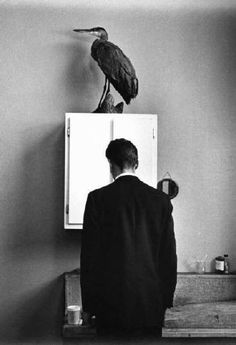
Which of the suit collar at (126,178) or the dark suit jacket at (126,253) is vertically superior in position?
the suit collar at (126,178)

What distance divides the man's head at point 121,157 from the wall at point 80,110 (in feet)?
3.66

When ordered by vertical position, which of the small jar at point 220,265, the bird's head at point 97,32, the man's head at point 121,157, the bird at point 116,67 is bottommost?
the small jar at point 220,265

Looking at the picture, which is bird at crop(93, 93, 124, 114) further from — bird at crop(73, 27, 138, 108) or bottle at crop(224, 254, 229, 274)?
bottle at crop(224, 254, 229, 274)

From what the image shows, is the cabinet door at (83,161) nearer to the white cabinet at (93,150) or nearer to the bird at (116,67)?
the white cabinet at (93,150)

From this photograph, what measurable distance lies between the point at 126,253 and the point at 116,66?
153 centimetres

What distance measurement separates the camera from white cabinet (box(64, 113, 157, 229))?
3.62 metres

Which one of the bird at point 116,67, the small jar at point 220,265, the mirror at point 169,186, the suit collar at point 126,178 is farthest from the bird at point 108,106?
the small jar at point 220,265

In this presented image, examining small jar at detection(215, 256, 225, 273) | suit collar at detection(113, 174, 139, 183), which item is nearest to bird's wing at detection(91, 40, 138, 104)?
suit collar at detection(113, 174, 139, 183)

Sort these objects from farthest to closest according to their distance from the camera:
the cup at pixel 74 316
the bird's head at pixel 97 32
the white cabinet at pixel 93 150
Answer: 1. the bird's head at pixel 97 32
2. the white cabinet at pixel 93 150
3. the cup at pixel 74 316

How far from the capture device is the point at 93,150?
11.9 ft

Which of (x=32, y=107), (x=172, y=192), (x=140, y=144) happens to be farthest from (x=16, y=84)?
(x=172, y=192)

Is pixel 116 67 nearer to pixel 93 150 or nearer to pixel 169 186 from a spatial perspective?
pixel 93 150

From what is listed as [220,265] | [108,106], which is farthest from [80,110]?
[220,265]

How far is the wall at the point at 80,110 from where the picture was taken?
153 inches
